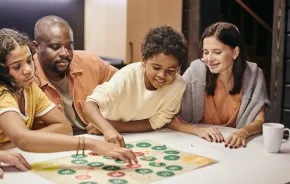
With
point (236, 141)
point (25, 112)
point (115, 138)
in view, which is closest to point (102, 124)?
point (115, 138)

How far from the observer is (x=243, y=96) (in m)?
2.17

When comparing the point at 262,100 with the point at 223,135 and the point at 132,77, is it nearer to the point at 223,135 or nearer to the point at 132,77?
the point at 223,135

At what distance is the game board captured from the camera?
4.26ft

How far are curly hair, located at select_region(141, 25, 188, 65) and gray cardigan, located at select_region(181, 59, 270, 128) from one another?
0.31m

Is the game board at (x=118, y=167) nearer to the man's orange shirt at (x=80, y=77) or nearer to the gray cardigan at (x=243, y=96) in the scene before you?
the gray cardigan at (x=243, y=96)

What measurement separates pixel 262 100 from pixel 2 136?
1.27 metres

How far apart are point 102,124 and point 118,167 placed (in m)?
0.39

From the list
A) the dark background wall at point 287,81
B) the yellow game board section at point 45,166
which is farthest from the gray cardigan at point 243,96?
the dark background wall at point 287,81

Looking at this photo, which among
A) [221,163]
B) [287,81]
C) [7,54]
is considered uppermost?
[7,54]

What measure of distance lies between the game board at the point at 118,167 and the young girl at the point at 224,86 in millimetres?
634

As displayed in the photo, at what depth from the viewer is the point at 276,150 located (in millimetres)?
1646

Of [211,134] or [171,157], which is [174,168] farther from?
[211,134]

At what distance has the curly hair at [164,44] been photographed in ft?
6.11

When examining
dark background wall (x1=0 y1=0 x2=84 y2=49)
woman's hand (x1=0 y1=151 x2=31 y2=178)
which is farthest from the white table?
dark background wall (x1=0 y1=0 x2=84 y2=49)
